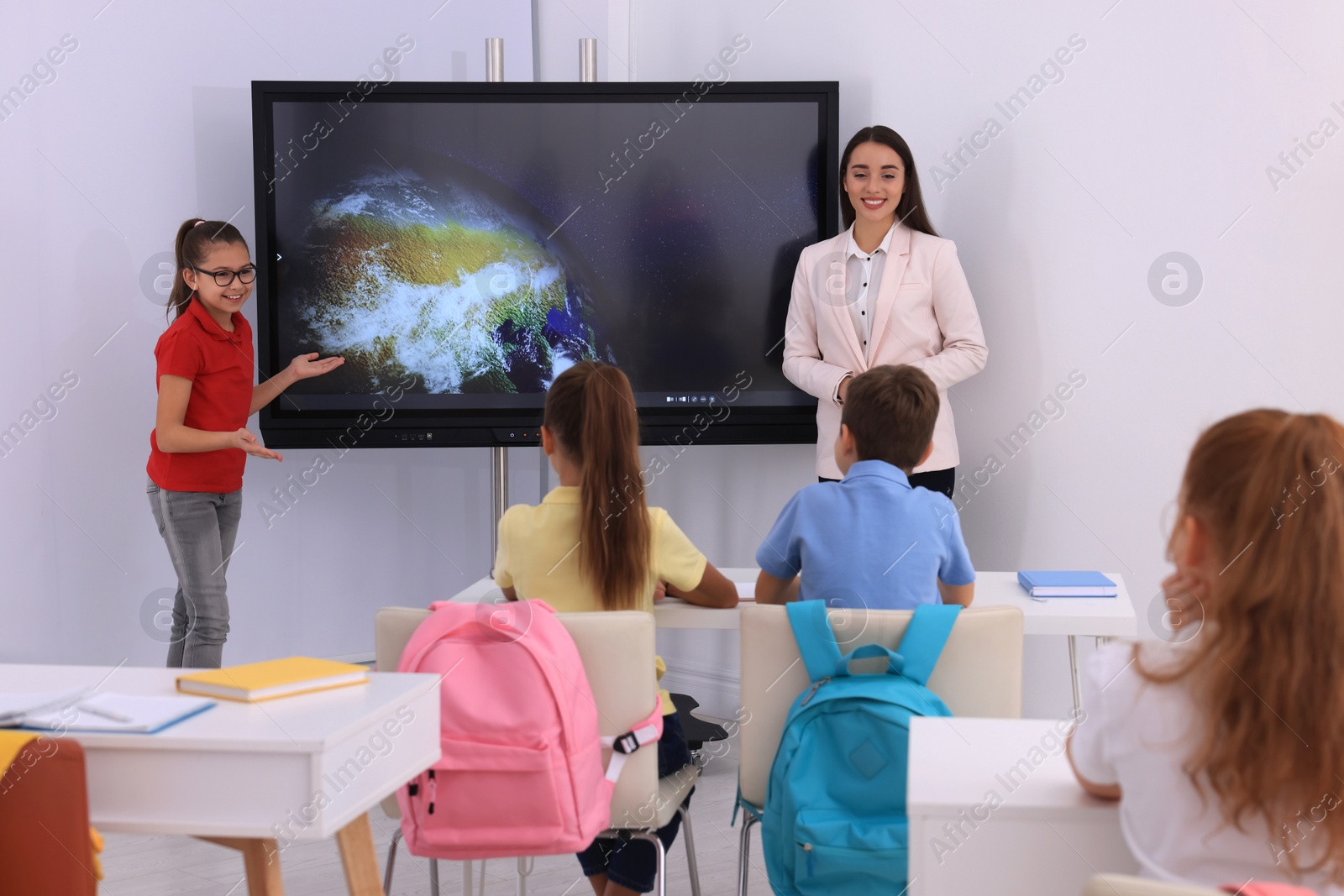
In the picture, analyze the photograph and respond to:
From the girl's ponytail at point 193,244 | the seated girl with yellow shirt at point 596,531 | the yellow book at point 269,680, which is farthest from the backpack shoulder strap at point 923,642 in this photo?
the girl's ponytail at point 193,244

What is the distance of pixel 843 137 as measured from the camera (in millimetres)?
4043

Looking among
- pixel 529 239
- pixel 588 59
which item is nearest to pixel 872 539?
pixel 529 239

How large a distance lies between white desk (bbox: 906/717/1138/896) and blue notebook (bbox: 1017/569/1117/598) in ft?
4.04

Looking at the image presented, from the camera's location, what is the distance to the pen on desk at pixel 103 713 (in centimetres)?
→ 148

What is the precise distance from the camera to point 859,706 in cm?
183

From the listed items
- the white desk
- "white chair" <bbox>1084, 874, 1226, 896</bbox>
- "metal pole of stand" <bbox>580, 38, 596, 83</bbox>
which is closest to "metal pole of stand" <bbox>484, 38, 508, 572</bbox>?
"metal pole of stand" <bbox>580, 38, 596, 83</bbox>

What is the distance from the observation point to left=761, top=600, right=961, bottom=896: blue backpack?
71.1 inches

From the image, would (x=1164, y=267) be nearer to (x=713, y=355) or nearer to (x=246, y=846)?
(x=713, y=355)

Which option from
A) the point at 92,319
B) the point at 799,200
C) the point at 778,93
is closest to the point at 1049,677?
the point at 799,200

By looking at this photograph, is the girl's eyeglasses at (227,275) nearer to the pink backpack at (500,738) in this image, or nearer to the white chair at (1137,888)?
the pink backpack at (500,738)

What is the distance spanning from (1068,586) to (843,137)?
1993 mm

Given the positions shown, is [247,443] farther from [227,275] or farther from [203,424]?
[227,275]

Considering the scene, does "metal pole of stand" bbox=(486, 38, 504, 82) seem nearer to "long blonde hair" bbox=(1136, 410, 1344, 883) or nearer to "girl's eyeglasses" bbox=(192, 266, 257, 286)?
"girl's eyeglasses" bbox=(192, 266, 257, 286)

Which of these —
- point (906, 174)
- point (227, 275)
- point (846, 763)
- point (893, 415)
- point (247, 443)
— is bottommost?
point (846, 763)
